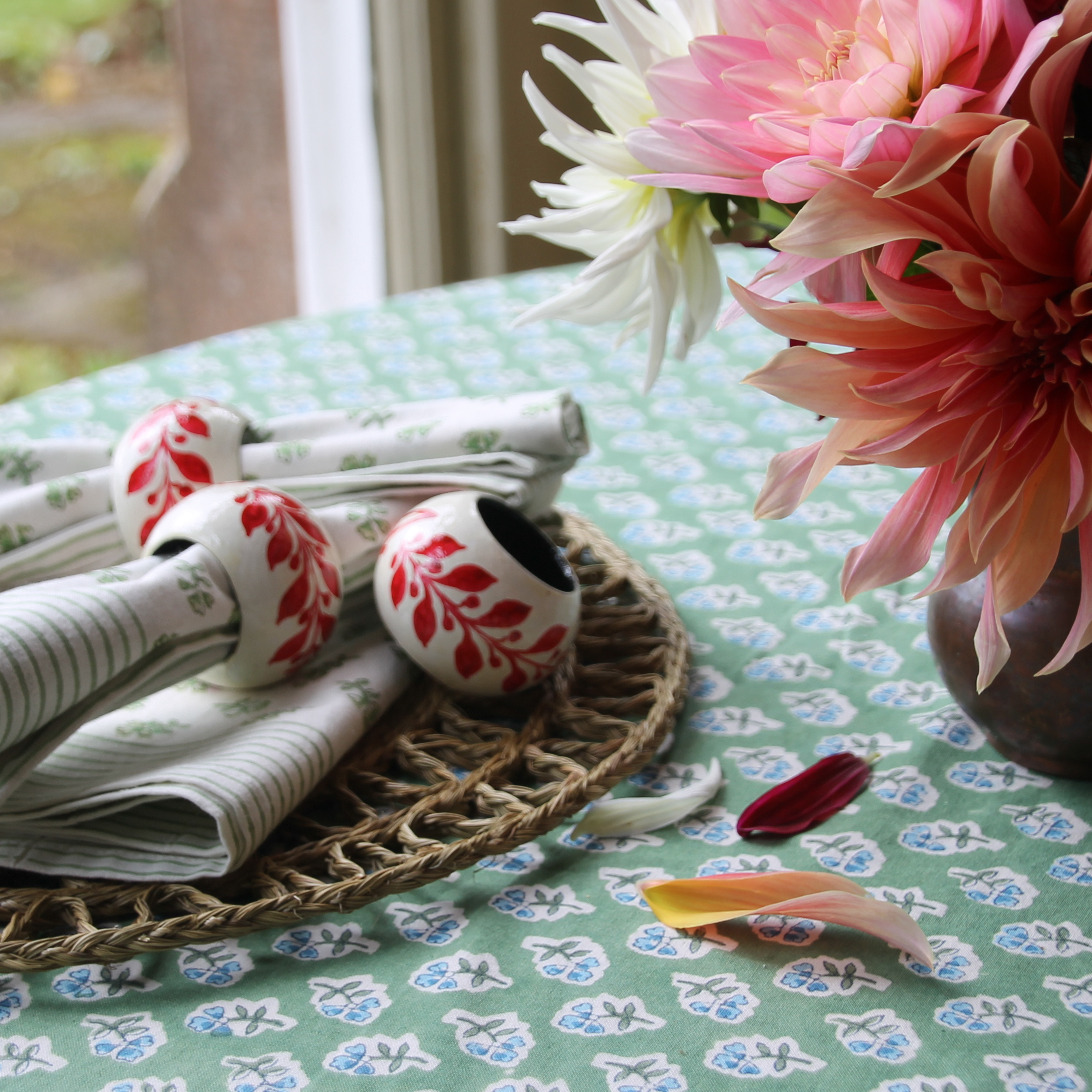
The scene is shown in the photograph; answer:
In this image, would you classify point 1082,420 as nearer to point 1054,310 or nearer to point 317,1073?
point 1054,310

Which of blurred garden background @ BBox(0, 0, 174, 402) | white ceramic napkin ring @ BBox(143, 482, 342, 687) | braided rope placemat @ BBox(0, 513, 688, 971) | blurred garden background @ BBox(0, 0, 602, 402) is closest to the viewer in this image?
braided rope placemat @ BBox(0, 513, 688, 971)

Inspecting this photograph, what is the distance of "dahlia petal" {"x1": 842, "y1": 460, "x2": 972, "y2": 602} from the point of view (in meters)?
0.41

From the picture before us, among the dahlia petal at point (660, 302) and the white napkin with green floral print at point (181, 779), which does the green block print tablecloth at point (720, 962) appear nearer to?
the white napkin with green floral print at point (181, 779)

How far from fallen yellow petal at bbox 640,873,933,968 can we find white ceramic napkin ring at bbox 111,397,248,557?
0.33 meters

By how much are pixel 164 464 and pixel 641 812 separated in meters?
0.31

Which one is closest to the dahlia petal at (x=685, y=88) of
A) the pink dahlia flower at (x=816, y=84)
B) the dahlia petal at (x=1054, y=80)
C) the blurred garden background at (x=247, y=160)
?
the pink dahlia flower at (x=816, y=84)

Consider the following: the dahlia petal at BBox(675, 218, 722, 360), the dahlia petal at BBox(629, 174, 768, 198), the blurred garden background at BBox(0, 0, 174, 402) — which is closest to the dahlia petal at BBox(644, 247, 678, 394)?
the dahlia petal at BBox(675, 218, 722, 360)

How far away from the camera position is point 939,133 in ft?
1.16

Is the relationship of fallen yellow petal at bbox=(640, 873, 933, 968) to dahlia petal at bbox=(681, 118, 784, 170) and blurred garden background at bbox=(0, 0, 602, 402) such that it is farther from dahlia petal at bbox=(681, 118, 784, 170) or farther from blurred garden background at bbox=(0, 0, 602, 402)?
blurred garden background at bbox=(0, 0, 602, 402)

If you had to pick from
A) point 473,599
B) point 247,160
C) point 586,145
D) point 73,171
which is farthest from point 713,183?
point 73,171

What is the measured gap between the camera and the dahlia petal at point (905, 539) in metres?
0.41

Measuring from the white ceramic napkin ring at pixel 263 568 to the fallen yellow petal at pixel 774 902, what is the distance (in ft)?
0.70

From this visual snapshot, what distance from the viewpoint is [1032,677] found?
51 centimetres

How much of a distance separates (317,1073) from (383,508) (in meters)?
0.33
